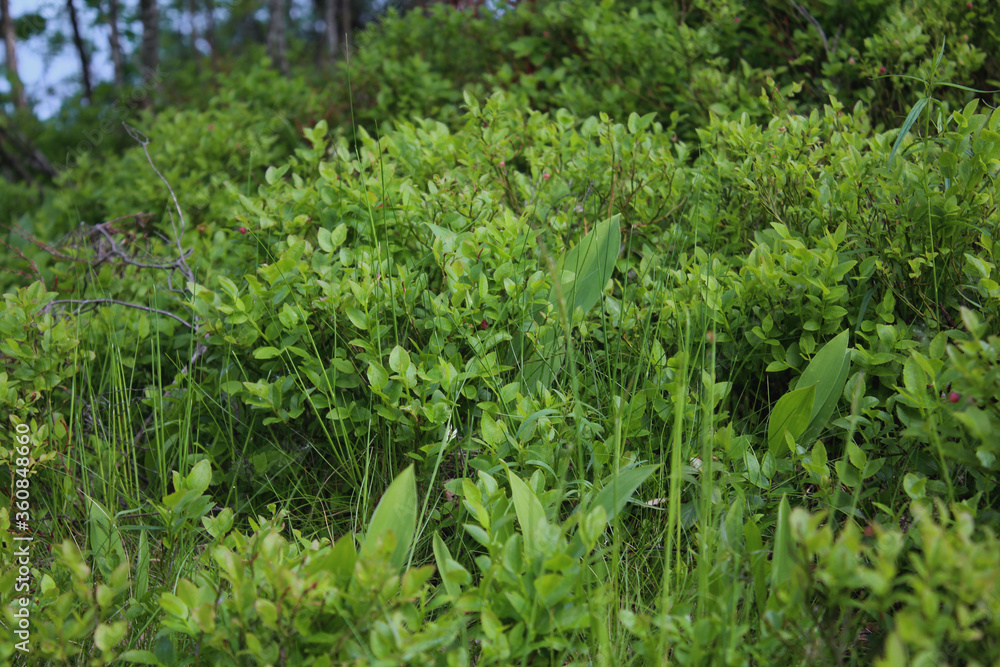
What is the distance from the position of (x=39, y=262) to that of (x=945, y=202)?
3.21m

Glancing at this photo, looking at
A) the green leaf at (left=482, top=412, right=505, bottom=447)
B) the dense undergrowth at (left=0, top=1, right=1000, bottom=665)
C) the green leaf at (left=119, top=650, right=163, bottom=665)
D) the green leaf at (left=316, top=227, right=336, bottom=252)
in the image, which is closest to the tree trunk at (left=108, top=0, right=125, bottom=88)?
the dense undergrowth at (left=0, top=1, right=1000, bottom=665)

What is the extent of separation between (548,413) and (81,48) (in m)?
7.26

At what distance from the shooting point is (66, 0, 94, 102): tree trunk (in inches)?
245

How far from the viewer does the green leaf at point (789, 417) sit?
1.48 m

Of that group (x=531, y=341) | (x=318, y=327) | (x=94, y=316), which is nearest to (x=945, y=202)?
(x=531, y=341)

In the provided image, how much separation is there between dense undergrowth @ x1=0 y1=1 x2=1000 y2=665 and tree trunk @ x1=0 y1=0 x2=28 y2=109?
6000mm

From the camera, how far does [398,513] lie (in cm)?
120

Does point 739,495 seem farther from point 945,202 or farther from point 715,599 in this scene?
point 945,202

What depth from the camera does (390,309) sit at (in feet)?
5.75

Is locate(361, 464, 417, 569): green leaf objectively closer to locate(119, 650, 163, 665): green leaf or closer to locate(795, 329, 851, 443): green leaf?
locate(119, 650, 163, 665): green leaf

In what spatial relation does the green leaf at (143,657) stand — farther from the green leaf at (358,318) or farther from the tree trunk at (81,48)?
the tree trunk at (81,48)

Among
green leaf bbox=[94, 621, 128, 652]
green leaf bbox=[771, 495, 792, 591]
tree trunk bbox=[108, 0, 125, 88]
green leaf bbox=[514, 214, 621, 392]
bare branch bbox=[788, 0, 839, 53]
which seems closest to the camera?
green leaf bbox=[94, 621, 128, 652]

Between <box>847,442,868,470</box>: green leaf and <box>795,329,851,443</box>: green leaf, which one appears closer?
<box>847,442,868,470</box>: green leaf

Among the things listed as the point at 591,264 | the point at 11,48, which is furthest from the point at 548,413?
the point at 11,48
